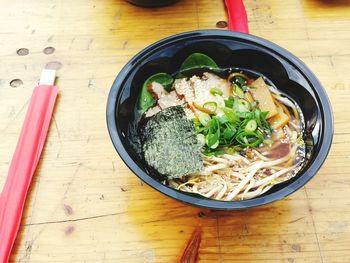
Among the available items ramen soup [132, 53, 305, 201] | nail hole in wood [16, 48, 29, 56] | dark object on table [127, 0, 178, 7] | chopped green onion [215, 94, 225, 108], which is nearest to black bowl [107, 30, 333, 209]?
ramen soup [132, 53, 305, 201]

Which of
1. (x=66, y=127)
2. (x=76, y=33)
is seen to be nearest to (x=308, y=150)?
(x=66, y=127)

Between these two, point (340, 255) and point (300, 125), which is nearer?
point (340, 255)

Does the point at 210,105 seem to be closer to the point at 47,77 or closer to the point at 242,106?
the point at 242,106

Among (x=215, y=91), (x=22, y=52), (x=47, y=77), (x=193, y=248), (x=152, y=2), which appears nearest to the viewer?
(x=193, y=248)

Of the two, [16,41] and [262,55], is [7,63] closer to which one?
[16,41]

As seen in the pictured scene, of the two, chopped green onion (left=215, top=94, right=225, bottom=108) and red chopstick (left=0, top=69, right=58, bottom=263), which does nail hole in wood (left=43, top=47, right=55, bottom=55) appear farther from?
chopped green onion (left=215, top=94, right=225, bottom=108)

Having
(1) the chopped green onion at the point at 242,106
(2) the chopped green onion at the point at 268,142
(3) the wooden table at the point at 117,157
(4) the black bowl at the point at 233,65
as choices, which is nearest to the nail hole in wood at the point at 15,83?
(3) the wooden table at the point at 117,157

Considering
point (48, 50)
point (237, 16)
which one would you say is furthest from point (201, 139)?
point (48, 50)
